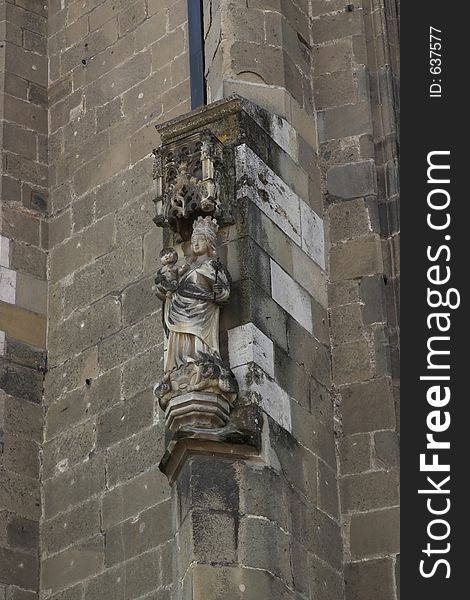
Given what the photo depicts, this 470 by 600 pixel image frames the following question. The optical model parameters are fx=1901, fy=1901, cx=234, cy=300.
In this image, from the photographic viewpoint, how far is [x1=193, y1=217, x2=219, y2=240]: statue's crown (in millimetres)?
11477

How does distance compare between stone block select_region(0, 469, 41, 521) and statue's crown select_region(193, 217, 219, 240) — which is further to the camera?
stone block select_region(0, 469, 41, 521)

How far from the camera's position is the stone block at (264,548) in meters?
10.4

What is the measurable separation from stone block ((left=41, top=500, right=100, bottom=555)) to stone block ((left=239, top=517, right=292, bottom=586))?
216cm

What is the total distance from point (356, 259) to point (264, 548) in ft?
8.99

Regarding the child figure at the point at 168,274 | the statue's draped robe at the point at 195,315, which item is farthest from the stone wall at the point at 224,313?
the child figure at the point at 168,274

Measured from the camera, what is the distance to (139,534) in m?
12.1

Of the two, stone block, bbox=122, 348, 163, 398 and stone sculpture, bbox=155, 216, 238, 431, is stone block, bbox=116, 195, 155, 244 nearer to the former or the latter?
stone block, bbox=122, 348, 163, 398

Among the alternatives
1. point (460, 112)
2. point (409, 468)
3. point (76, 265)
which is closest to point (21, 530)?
point (76, 265)

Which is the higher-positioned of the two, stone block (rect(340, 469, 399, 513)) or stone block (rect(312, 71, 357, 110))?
stone block (rect(312, 71, 357, 110))

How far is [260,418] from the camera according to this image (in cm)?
1091

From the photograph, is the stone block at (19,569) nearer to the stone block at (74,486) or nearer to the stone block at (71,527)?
the stone block at (71,527)

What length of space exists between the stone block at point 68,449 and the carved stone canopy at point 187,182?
1.88 meters

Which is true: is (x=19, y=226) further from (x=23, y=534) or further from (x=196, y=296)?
(x=196, y=296)

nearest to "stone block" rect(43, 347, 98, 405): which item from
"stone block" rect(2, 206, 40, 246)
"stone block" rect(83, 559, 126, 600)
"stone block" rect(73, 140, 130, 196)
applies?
"stone block" rect(2, 206, 40, 246)
